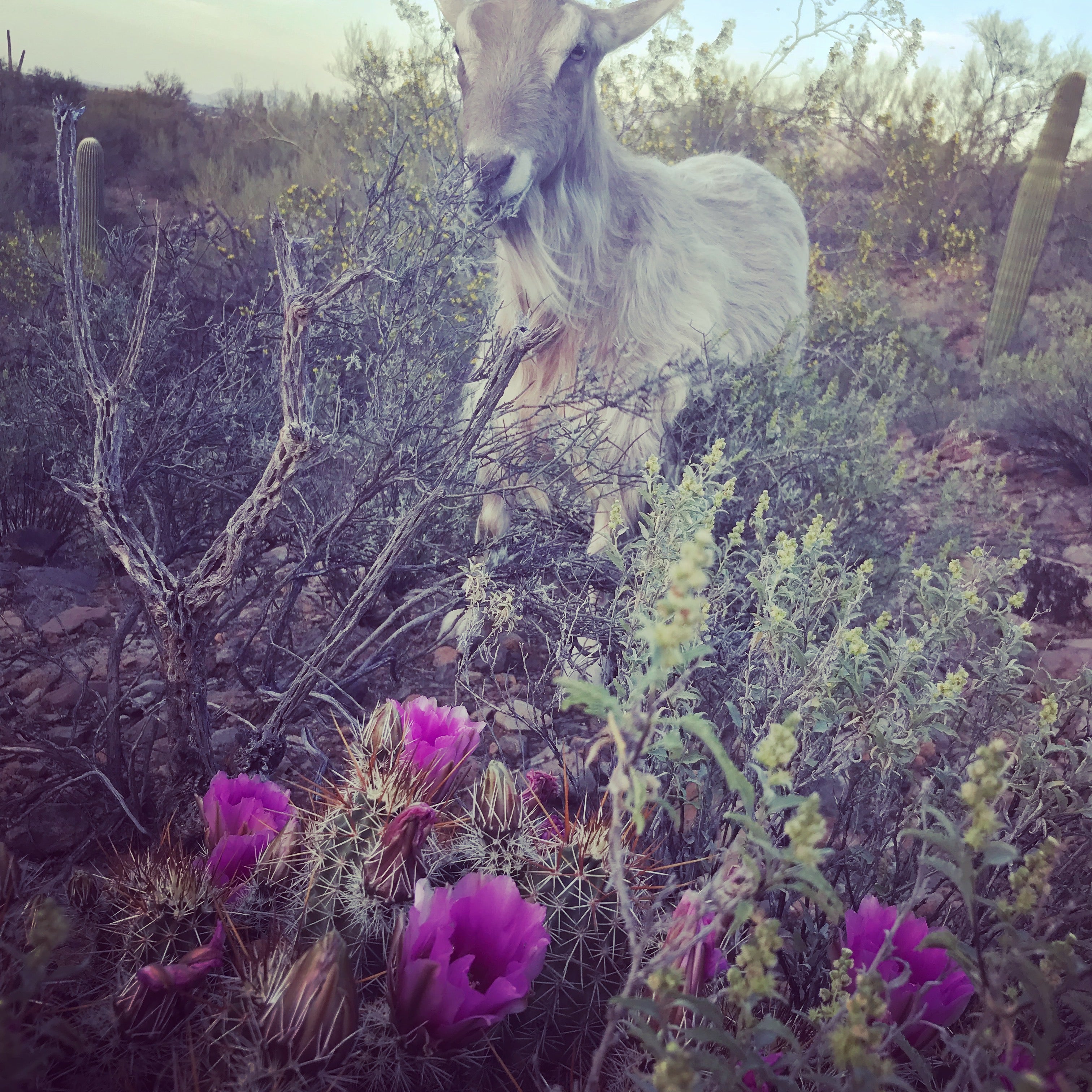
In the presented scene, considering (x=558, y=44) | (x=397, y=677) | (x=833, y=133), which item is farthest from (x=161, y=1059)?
(x=833, y=133)

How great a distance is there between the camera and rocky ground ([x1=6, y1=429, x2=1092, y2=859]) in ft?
4.33

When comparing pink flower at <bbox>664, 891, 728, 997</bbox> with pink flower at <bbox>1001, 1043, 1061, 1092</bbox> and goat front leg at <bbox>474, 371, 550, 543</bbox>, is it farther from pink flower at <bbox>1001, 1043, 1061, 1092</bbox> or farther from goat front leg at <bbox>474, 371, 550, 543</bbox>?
goat front leg at <bbox>474, 371, 550, 543</bbox>

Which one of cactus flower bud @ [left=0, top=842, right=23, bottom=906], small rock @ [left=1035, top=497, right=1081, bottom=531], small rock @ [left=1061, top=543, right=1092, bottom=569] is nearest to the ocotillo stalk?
small rock @ [left=1035, top=497, right=1081, bottom=531]

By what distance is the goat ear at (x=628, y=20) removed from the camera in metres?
2.53

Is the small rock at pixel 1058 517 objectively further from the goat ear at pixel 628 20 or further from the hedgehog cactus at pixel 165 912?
the hedgehog cactus at pixel 165 912

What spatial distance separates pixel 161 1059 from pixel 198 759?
66 cm

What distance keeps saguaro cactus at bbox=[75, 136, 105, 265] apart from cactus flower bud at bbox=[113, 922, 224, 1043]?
11.4 feet

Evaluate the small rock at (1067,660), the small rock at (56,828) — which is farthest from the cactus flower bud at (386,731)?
the small rock at (1067,660)

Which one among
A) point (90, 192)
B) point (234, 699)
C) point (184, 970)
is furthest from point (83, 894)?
point (90, 192)

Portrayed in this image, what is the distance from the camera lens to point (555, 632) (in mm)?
1811

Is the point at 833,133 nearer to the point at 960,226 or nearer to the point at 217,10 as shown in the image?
the point at 960,226

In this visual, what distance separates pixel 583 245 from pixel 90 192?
2401 millimetres

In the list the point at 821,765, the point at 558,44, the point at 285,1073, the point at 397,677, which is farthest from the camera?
the point at 558,44

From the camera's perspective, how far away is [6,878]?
0.66m
